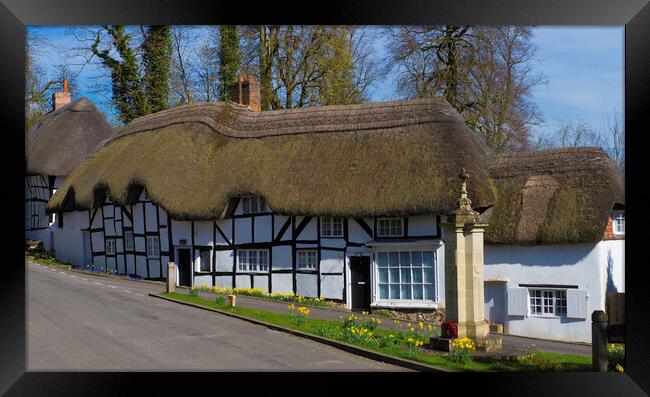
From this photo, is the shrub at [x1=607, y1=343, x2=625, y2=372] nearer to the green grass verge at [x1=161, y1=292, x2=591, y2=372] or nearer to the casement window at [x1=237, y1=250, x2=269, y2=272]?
the green grass verge at [x1=161, y1=292, x2=591, y2=372]

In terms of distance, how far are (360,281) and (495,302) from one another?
5.69ft

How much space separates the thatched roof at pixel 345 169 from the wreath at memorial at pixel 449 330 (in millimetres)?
1357

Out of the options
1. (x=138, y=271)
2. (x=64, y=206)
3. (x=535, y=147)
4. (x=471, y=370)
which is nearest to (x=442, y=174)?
(x=535, y=147)

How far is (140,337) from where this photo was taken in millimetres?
8891

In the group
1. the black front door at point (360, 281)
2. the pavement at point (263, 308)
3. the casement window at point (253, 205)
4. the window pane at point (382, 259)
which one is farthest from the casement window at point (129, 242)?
the window pane at point (382, 259)

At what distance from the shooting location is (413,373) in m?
8.08

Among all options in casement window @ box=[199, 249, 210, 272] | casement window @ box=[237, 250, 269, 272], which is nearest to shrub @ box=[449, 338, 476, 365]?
casement window @ box=[237, 250, 269, 272]

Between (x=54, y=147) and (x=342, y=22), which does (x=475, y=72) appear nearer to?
(x=342, y=22)

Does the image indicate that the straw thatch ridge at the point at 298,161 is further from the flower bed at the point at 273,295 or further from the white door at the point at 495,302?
the white door at the point at 495,302

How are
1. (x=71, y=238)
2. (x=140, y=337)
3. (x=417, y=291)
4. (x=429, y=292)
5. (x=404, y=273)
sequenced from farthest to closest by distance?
1. (x=71, y=238)
2. (x=404, y=273)
3. (x=417, y=291)
4. (x=429, y=292)
5. (x=140, y=337)

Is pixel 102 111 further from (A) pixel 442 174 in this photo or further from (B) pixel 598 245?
(B) pixel 598 245

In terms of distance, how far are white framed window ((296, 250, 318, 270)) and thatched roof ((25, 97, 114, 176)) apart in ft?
11.5

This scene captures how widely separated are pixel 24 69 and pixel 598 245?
7.18 m

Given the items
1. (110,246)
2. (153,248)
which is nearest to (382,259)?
(153,248)
